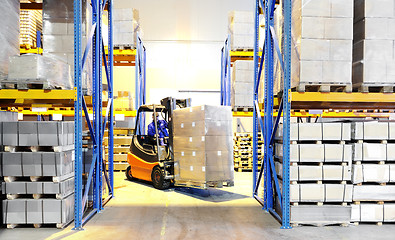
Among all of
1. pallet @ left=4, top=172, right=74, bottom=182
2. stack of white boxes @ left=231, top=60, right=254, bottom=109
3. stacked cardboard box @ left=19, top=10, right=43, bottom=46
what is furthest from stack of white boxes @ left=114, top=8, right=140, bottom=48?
pallet @ left=4, top=172, right=74, bottom=182

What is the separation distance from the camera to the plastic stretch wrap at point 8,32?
5.29 metres

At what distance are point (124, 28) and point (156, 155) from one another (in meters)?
4.45

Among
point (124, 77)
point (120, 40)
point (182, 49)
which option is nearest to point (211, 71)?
point (182, 49)

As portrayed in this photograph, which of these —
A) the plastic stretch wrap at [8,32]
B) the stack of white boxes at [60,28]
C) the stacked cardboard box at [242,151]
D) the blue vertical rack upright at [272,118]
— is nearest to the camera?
the blue vertical rack upright at [272,118]

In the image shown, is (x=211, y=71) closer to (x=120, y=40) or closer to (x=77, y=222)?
(x=120, y=40)

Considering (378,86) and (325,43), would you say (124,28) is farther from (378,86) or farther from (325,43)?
(378,86)

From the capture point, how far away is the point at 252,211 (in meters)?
6.32

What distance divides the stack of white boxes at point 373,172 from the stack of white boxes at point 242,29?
239 inches

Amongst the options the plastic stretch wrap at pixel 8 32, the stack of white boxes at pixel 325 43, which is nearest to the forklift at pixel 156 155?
the plastic stretch wrap at pixel 8 32

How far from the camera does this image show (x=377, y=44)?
16.6 ft

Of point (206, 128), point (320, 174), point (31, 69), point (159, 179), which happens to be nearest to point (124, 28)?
point (206, 128)

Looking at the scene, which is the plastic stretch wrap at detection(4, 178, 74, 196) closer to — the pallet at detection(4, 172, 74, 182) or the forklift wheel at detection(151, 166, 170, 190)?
the pallet at detection(4, 172, 74, 182)

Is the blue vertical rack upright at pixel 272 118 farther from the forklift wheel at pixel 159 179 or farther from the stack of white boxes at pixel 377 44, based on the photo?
the forklift wheel at pixel 159 179

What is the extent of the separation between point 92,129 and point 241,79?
6.02m
